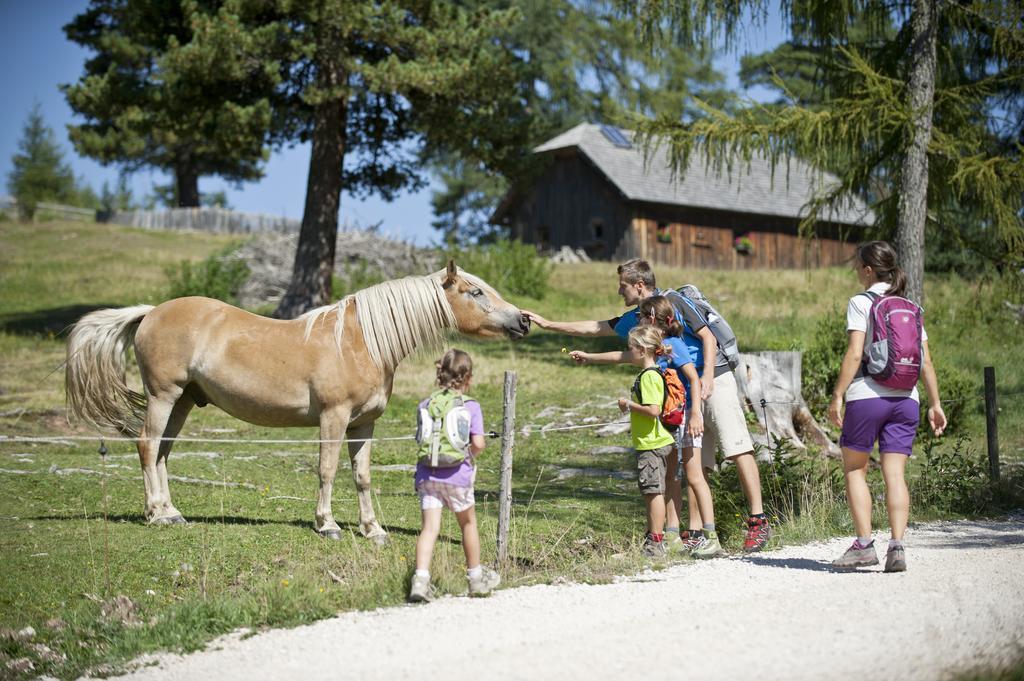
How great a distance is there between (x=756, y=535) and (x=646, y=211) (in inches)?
1150

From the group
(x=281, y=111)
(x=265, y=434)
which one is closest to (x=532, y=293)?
(x=281, y=111)

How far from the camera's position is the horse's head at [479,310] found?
23.9 feet

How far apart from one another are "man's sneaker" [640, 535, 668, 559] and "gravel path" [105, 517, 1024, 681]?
1.31ft

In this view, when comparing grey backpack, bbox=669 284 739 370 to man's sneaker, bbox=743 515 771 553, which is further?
man's sneaker, bbox=743 515 771 553

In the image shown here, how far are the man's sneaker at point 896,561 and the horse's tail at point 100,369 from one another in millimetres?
5795

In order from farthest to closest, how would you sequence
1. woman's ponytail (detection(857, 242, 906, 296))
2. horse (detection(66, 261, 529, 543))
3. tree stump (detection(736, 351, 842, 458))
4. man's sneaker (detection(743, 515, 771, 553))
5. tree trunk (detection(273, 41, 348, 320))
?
tree trunk (detection(273, 41, 348, 320)) → tree stump (detection(736, 351, 842, 458)) → horse (detection(66, 261, 529, 543)) → man's sneaker (detection(743, 515, 771, 553)) → woman's ponytail (detection(857, 242, 906, 296))

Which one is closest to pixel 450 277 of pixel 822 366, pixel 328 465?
pixel 328 465

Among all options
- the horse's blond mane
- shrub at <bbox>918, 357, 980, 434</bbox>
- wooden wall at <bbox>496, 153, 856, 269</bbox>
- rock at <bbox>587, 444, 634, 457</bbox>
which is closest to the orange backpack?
the horse's blond mane

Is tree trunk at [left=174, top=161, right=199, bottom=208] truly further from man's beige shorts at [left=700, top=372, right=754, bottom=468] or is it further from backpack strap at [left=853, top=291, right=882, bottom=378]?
backpack strap at [left=853, top=291, right=882, bottom=378]

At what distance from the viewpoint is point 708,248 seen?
3666 centimetres

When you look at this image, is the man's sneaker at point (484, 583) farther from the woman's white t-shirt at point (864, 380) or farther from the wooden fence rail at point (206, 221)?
the wooden fence rail at point (206, 221)

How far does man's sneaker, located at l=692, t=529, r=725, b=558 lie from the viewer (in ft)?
21.3

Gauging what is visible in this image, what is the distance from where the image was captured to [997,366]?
52.9 ft

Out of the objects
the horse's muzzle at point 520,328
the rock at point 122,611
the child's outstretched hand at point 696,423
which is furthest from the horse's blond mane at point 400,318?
the rock at point 122,611
